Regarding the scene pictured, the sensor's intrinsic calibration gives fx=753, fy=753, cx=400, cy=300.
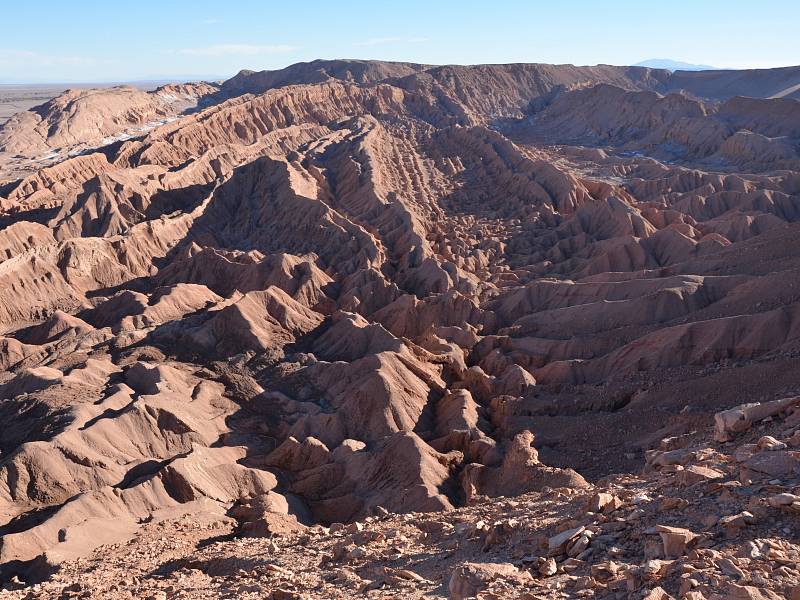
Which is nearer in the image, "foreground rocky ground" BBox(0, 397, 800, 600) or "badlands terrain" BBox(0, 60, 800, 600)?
"foreground rocky ground" BBox(0, 397, 800, 600)

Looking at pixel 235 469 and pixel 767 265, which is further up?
pixel 767 265

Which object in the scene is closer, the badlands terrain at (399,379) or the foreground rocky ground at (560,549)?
the foreground rocky ground at (560,549)

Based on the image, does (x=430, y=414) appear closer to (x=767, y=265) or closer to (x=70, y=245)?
(x=767, y=265)

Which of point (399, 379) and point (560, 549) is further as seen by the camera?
point (399, 379)

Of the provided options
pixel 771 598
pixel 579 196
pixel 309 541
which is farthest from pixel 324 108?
pixel 771 598
